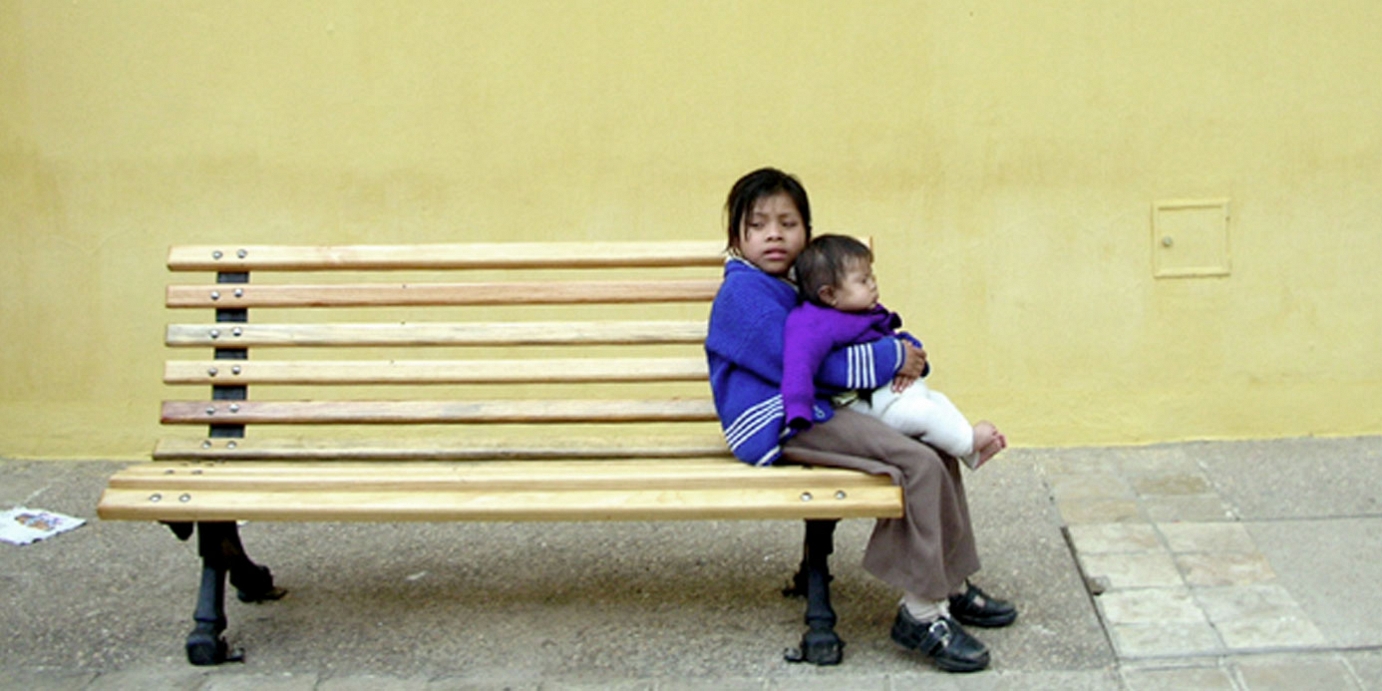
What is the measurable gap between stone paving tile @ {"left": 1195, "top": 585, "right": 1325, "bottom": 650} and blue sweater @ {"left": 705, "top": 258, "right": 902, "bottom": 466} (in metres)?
1.02

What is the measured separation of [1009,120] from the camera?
16.6 ft

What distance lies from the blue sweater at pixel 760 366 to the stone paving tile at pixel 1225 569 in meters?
1.07

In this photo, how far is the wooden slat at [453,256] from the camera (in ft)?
13.2

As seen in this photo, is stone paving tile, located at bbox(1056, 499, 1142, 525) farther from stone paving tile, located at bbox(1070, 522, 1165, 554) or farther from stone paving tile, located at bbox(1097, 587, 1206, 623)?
stone paving tile, located at bbox(1097, 587, 1206, 623)

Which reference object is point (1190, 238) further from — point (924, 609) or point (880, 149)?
point (924, 609)

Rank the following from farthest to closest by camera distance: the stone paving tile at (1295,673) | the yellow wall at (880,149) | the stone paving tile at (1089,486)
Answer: the yellow wall at (880,149)
the stone paving tile at (1089,486)
the stone paving tile at (1295,673)

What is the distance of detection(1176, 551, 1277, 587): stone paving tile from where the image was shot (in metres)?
3.98

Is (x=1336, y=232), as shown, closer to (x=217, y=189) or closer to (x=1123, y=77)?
(x=1123, y=77)

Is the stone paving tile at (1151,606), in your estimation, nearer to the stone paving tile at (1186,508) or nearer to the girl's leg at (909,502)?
the girl's leg at (909,502)

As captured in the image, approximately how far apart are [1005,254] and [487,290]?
6.22 ft

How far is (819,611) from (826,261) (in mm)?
824

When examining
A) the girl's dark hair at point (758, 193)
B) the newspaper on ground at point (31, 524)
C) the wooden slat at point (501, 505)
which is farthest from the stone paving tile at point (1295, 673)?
the newspaper on ground at point (31, 524)

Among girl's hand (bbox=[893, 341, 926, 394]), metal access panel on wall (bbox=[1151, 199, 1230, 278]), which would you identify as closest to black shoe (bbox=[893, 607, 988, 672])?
girl's hand (bbox=[893, 341, 926, 394])

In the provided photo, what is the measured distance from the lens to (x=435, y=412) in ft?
13.2
